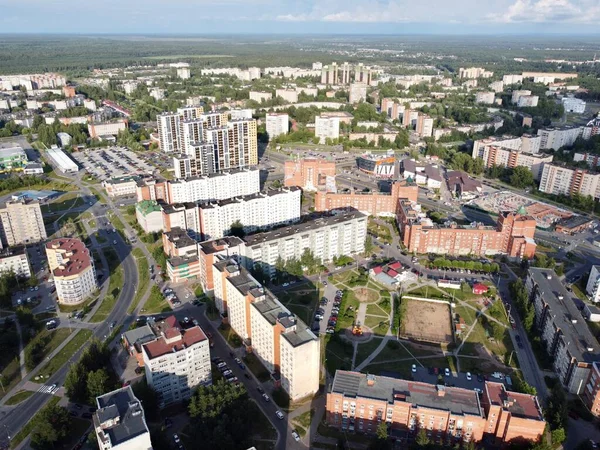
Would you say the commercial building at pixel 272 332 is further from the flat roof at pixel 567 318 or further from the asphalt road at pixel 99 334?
the flat roof at pixel 567 318

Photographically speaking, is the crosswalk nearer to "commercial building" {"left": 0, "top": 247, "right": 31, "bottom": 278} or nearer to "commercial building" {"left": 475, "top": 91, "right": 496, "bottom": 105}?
"commercial building" {"left": 0, "top": 247, "right": 31, "bottom": 278}

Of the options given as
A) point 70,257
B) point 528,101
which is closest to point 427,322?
point 70,257

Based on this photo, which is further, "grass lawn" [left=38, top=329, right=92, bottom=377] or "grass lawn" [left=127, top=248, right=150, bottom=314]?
"grass lawn" [left=127, top=248, right=150, bottom=314]

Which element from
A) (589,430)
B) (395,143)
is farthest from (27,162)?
(589,430)


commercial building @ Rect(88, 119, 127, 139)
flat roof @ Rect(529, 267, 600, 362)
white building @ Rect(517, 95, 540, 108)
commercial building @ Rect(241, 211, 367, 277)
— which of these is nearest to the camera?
flat roof @ Rect(529, 267, 600, 362)

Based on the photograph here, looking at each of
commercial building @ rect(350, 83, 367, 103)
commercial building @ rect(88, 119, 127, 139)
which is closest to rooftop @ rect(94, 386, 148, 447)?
commercial building @ rect(88, 119, 127, 139)
